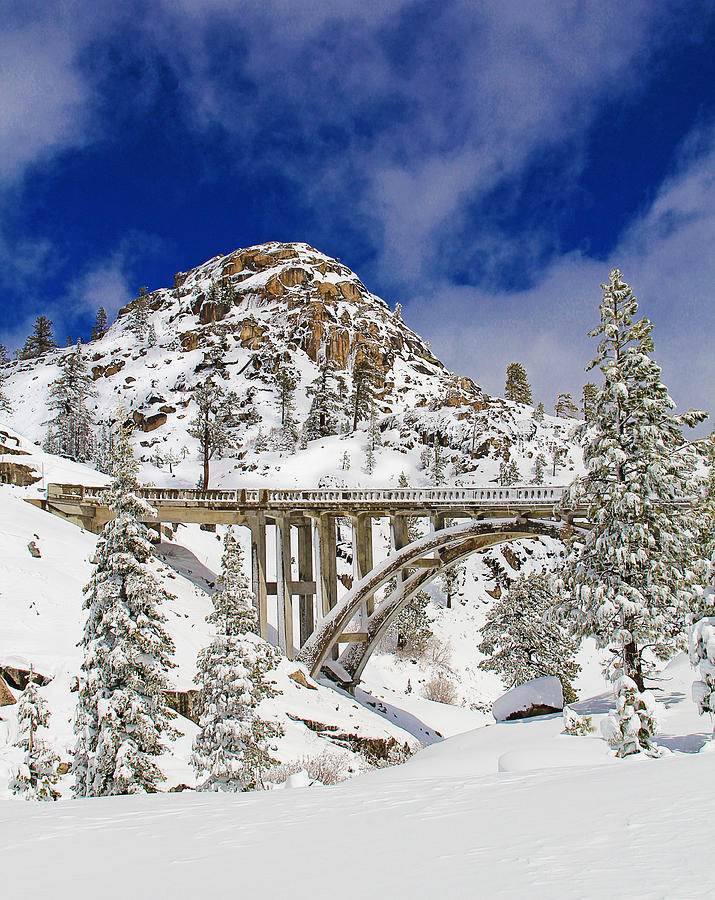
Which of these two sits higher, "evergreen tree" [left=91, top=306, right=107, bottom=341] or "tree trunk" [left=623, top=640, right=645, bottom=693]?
"evergreen tree" [left=91, top=306, right=107, bottom=341]

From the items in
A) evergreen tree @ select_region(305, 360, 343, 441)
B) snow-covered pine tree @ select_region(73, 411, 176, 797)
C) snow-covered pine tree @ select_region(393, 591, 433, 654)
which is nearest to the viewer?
snow-covered pine tree @ select_region(73, 411, 176, 797)

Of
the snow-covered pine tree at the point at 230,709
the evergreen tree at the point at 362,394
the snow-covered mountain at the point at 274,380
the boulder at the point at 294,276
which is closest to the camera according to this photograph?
the snow-covered pine tree at the point at 230,709

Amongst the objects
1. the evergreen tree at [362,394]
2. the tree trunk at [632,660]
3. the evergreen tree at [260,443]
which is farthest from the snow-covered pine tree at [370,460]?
the tree trunk at [632,660]

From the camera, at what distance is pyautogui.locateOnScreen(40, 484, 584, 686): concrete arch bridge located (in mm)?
27094

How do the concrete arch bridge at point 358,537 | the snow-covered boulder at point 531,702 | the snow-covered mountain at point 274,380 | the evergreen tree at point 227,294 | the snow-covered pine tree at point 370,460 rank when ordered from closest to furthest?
the snow-covered boulder at point 531,702 → the concrete arch bridge at point 358,537 → the snow-covered pine tree at point 370,460 → the snow-covered mountain at point 274,380 → the evergreen tree at point 227,294

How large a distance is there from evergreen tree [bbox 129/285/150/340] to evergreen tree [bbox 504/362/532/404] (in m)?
86.6

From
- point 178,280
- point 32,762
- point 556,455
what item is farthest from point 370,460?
point 178,280

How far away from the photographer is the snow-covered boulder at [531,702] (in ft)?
71.7

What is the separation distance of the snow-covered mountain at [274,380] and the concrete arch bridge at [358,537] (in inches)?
1605

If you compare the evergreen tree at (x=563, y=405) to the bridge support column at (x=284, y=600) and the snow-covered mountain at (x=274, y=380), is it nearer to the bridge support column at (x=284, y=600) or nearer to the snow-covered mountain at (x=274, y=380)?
the snow-covered mountain at (x=274, y=380)

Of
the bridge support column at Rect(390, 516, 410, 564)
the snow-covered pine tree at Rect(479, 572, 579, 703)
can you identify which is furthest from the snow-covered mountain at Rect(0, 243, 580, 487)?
the bridge support column at Rect(390, 516, 410, 564)

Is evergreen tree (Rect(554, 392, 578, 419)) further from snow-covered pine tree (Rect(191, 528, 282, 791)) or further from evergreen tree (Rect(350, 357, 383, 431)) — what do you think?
snow-covered pine tree (Rect(191, 528, 282, 791))

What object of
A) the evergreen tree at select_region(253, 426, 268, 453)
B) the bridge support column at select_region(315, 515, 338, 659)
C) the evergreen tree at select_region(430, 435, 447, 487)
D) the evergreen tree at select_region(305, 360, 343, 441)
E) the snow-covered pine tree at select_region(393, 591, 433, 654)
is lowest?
the snow-covered pine tree at select_region(393, 591, 433, 654)

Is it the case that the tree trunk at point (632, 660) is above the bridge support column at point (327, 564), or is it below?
below
